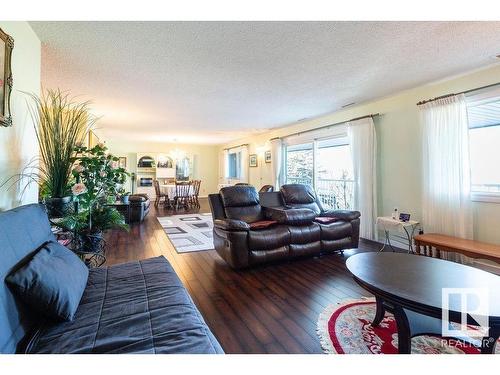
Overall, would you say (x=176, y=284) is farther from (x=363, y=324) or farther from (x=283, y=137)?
(x=283, y=137)

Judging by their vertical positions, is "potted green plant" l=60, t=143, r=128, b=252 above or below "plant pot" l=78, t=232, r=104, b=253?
above

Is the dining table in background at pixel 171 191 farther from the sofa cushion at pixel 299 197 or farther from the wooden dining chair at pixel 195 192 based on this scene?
the sofa cushion at pixel 299 197

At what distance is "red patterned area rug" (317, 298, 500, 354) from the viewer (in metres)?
1.56

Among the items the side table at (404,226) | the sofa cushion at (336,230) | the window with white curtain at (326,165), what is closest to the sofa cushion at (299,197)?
the sofa cushion at (336,230)

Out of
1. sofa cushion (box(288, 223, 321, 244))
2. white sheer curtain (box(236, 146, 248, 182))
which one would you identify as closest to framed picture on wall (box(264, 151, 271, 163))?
white sheer curtain (box(236, 146, 248, 182))

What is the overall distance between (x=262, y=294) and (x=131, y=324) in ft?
4.78

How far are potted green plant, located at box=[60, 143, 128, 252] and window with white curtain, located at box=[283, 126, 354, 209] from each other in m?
4.00

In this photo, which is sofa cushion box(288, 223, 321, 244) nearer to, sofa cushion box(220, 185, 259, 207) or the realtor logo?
sofa cushion box(220, 185, 259, 207)

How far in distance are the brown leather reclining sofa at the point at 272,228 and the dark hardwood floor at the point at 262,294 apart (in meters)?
0.18

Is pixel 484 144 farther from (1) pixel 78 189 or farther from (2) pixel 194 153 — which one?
(2) pixel 194 153

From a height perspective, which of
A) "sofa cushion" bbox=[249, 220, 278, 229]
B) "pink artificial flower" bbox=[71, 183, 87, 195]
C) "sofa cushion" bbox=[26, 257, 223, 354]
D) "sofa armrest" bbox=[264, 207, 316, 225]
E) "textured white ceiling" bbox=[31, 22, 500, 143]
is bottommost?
"sofa cushion" bbox=[26, 257, 223, 354]

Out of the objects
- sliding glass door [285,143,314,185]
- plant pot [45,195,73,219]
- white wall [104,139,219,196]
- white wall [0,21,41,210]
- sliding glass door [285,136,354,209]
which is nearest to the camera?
white wall [0,21,41,210]

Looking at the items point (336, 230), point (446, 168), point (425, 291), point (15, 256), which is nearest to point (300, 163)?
point (336, 230)
